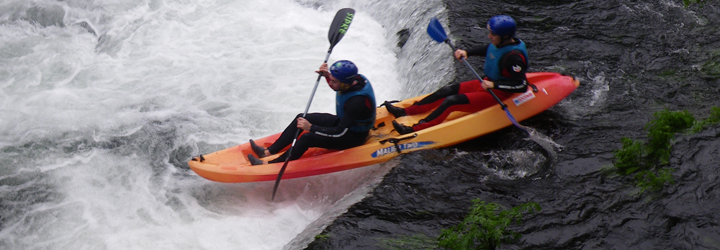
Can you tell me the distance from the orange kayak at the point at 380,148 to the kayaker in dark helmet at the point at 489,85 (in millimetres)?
109

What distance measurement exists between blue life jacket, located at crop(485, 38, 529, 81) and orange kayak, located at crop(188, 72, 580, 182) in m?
0.29

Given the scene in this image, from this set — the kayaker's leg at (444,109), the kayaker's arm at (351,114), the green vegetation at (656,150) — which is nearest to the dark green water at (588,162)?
the green vegetation at (656,150)

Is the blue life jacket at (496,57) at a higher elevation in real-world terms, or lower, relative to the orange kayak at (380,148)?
higher

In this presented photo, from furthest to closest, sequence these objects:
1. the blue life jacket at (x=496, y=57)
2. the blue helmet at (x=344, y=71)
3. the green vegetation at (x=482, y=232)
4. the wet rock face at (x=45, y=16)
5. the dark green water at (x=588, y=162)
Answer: the wet rock face at (x=45, y=16) → the blue life jacket at (x=496, y=57) → the blue helmet at (x=344, y=71) → the dark green water at (x=588, y=162) → the green vegetation at (x=482, y=232)

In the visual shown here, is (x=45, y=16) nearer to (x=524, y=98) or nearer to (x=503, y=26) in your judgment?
(x=503, y=26)

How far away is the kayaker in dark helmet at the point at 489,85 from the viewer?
17.3ft

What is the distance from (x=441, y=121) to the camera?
18.2 ft

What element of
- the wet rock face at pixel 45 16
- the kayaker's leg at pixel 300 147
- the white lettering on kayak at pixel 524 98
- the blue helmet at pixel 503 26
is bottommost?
the wet rock face at pixel 45 16

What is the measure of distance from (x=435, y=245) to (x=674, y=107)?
10.7 feet

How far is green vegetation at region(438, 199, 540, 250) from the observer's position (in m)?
3.64

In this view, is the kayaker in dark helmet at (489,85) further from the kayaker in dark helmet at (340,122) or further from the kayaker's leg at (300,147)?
the kayaker's leg at (300,147)

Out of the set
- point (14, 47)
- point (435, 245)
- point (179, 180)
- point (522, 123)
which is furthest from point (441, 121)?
point (14, 47)

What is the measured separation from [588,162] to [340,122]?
2.23m

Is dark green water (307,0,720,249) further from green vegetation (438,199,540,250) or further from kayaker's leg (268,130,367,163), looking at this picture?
kayaker's leg (268,130,367,163)
